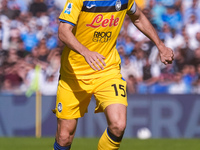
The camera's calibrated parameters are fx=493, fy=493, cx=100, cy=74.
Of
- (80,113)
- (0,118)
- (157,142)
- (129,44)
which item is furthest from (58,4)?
(80,113)

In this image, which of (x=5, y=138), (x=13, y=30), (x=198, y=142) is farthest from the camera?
(x=13, y=30)

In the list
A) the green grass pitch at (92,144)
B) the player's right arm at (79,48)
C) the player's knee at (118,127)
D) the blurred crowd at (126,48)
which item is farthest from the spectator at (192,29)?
the player's right arm at (79,48)

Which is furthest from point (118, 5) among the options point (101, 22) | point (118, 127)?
point (118, 127)

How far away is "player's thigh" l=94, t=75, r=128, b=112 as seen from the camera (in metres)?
5.35

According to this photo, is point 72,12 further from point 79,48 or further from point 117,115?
point 117,115

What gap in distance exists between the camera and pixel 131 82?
35.5ft

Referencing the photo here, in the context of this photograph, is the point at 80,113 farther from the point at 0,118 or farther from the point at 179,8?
the point at 179,8

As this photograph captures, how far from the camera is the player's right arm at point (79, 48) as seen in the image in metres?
4.60

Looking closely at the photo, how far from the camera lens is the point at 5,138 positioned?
35.5 ft

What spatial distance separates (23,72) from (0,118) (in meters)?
1.18

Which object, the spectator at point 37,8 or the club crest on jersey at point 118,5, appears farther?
the spectator at point 37,8

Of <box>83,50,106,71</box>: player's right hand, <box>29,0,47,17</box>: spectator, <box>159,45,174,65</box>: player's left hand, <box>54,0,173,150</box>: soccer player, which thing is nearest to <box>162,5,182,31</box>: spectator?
<box>29,0,47,17</box>: spectator

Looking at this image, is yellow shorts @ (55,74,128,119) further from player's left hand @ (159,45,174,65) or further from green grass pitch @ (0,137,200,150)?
green grass pitch @ (0,137,200,150)

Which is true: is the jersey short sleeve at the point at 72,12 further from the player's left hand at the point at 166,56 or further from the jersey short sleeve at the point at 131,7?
the player's left hand at the point at 166,56
